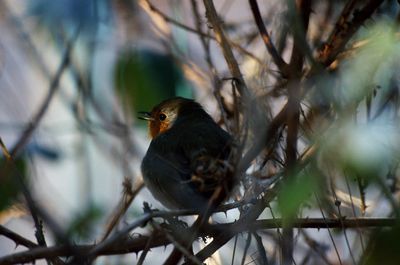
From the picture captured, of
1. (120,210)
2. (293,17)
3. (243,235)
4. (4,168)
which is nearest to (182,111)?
(120,210)

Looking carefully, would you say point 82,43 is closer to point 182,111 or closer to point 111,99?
point 111,99

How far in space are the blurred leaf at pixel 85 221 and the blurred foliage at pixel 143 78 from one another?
0.66 meters

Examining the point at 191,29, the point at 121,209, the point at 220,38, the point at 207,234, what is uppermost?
the point at 191,29

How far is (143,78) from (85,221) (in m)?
0.74

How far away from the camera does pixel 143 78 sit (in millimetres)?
2834

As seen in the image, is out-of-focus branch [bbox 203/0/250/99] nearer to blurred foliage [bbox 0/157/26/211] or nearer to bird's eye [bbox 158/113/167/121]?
blurred foliage [bbox 0/157/26/211]

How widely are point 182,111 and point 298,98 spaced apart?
2.78m

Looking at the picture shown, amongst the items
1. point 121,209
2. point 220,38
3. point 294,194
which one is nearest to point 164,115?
point 220,38

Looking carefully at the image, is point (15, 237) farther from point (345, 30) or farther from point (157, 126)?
point (157, 126)

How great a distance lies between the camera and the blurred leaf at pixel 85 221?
2.29m

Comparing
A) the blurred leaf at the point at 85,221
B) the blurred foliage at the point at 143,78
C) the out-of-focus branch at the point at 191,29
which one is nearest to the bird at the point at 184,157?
the blurred foliage at the point at 143,78

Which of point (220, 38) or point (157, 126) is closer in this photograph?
point (220, 38)

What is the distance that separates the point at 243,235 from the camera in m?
3.10

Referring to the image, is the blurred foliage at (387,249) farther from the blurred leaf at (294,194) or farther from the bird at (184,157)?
the bird at (184,157)
